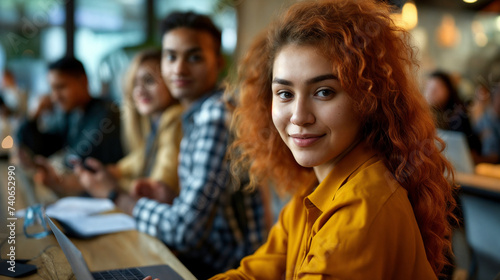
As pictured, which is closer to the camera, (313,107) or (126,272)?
Answer: (313,107)

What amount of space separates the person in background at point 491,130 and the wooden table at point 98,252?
9.22 ft

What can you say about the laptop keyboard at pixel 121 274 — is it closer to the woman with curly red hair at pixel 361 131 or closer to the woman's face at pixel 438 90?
the woman with curly red hair at pixel 361 131

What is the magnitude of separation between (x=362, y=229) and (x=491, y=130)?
327 centimetres

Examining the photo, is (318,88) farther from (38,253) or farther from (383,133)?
(38,253)

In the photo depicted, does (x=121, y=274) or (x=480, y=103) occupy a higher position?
(x=480, y=103)

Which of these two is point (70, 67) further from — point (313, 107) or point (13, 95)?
point (313, 107)

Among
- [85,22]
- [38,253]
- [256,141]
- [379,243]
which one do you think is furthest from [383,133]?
[85,22]

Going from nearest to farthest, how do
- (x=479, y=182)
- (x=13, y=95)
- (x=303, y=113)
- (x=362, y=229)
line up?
(x=362, y=229), (x=303, y=113), (x=479, y=182), (x=13, y=95)

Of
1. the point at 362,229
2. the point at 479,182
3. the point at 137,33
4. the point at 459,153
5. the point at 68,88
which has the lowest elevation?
the point at 479,182

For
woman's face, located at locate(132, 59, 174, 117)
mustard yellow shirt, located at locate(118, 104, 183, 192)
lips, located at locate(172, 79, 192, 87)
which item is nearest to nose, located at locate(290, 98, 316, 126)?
lips, located at locate(172, 79, 192, 87)

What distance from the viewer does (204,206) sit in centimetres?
149

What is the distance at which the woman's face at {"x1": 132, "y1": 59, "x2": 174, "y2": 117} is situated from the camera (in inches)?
87.5

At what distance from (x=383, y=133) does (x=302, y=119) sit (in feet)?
0.55

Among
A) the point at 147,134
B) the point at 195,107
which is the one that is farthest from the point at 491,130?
the point at 195,107
